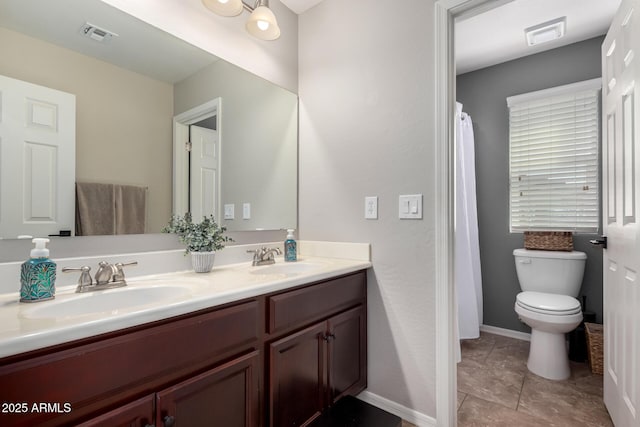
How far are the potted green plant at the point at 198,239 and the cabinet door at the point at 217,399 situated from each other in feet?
1.66

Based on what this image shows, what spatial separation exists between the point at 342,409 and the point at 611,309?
1391 millimetres

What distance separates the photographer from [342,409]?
4.65 ft

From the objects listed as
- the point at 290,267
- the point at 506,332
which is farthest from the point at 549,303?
the point at 290,267

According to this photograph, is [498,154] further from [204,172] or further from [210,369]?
[210,369]

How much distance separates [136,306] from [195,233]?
0.52 metres

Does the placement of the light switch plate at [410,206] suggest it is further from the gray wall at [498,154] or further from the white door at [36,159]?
the gray wall at [498,154]

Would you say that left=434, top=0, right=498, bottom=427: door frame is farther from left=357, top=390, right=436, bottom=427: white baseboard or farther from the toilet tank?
the toilet tank

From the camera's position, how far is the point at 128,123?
1.34 metres

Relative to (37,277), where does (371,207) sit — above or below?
above

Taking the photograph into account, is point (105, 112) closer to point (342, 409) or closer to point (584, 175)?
point (342, 409)

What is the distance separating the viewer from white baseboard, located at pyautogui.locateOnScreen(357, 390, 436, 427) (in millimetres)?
1563

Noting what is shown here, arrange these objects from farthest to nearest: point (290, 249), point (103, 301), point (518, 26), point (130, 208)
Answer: point (518, 26)
point (290, 249)
point (130, 208)
point (103, 301)

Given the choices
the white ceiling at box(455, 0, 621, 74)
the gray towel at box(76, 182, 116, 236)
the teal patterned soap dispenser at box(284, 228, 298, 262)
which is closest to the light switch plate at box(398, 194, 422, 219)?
the teal patterned soap dispenser at box(284, 228, 298, 262)

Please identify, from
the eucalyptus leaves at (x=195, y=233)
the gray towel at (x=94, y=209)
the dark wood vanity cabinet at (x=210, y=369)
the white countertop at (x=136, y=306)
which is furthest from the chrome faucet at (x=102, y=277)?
the dark wood vanity cabinet at (x=210, y=369)
